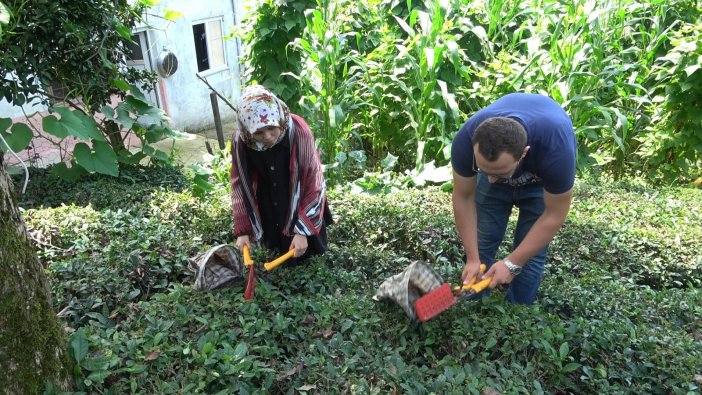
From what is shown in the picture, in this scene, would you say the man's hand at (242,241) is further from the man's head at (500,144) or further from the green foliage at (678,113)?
the green foliage at (678,113)

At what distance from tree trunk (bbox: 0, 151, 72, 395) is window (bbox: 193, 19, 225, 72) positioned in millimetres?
7885

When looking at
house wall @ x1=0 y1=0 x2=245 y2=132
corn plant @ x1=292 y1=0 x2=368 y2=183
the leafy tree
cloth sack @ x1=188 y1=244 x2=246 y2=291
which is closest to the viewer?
cloth sack @ x1=188 y1=244 x2=246 y2=291

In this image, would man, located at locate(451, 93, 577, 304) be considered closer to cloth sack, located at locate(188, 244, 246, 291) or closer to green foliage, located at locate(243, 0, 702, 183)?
cloth sack, located at locate(188, 244, 246, 291)

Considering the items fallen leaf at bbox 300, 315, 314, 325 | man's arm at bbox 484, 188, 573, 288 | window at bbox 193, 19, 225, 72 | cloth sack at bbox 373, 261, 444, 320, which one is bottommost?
fallen leaf at bbox 300, 315, 314, 325

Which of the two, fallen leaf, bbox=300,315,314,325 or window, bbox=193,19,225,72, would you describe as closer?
fallen leaf, bbox=300,315,314,325

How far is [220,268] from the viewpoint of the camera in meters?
2.51

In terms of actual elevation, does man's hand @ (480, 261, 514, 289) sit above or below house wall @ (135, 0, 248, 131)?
below

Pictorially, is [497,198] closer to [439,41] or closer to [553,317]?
[553,317]

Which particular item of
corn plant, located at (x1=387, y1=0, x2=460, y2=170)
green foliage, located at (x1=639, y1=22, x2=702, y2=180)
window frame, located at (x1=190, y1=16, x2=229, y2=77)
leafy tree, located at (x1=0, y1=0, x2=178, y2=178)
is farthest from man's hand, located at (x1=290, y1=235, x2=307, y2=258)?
window frame, located at (x1=190, y1=16, x2=229, y2=77)

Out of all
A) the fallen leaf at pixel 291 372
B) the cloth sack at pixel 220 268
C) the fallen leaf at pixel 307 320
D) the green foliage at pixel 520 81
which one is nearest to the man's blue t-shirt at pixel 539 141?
the fallen leaf at pixel 307 320

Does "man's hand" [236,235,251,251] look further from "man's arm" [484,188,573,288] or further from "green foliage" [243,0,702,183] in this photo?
"green foliage" [243,0,702,183]

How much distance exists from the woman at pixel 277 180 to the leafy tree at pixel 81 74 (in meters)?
2.02

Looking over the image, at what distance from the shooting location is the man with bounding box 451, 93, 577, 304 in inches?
73.7

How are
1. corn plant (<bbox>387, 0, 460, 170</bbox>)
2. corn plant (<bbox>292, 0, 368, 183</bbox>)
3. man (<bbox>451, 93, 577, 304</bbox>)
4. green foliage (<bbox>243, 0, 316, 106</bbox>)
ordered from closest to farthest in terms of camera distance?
man (<bbox>451, 93, 577, 304</bbox>), corn plant (<bbox>387, 0, 460, 170</bbox>), corn plant (<bbox>292, 0, 368, 183</bbox>), green foliage (<bbox>243, 0, 316, 106</bbox>)
